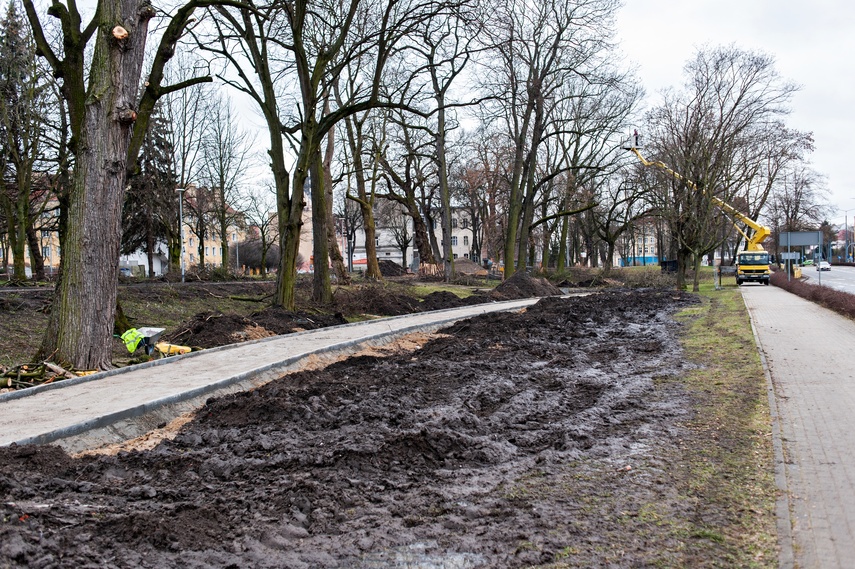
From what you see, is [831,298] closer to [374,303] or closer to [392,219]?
[374,303]

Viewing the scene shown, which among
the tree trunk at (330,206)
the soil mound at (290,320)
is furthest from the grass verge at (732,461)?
the tree trunk at (330,206)

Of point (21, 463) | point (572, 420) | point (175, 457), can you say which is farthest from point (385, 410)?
point (21, 463)

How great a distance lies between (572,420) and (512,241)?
29084mm

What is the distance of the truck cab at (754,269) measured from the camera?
43.6 metres

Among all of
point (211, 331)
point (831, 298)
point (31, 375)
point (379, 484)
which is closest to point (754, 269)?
point (831, 298)

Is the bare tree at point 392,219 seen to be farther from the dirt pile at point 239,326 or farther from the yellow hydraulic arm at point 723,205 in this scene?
the dirt pile at point 239,326

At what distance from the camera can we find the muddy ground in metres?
4.02

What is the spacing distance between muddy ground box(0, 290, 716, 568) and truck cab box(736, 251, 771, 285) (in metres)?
37.8

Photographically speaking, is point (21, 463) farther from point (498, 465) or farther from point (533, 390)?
point (533, 390)

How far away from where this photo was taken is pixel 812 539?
4.11 meters

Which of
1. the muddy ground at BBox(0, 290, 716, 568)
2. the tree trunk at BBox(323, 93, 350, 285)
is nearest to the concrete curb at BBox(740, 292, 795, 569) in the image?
the muddy ground at BBox(0, 290, 716, 568)

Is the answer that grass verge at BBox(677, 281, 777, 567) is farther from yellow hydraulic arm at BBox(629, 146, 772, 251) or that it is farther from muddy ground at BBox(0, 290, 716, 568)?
yellow hydraulic arm at BBox(629, 146, 772, 251)

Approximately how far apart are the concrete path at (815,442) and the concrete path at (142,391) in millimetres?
5596

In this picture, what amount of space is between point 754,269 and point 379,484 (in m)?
43.1
